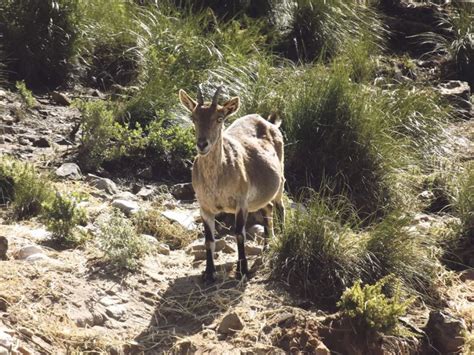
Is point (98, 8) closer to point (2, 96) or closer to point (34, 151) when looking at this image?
point (2, 96)

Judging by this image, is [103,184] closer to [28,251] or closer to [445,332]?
[28,251]

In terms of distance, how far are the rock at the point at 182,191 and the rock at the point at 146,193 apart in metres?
0.25

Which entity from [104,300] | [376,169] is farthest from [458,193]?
[104,300]

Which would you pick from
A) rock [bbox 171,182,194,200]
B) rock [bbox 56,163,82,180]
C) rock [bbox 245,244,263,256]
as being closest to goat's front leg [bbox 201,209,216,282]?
rock [bbox 245,244,263,256]

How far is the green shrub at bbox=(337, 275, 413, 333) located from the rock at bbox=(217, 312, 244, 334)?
856mm

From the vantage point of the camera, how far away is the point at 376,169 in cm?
1057

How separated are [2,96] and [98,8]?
7.85 ft

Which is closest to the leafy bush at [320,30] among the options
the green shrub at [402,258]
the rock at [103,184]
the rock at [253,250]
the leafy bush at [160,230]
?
the rock at [103,184]

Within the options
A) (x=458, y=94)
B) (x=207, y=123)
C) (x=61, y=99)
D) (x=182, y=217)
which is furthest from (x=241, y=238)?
(x=458, y=94)

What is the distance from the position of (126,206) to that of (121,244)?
126 centimetres

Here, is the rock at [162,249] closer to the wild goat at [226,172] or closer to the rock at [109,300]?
the wild goat at [226,172]

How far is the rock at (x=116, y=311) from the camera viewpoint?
266 inches

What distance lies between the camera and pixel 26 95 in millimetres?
10633

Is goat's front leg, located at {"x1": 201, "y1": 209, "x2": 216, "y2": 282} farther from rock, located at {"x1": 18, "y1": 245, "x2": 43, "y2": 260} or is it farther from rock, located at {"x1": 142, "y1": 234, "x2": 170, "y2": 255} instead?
rock, located at {"x1": 18, "y1": 245, "x2": 43, "y2": 260}
